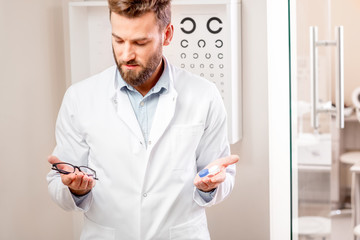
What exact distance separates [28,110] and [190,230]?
2.60ft

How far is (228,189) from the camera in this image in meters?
1.85

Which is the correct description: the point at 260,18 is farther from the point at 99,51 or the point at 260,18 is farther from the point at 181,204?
the point at 181,204

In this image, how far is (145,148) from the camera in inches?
71.1

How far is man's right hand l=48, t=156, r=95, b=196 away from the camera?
65.2 inches

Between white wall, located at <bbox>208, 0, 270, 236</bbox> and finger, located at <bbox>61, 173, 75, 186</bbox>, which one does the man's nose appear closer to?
finger, located at <bbox>61, 173, 75, 186</bbox>

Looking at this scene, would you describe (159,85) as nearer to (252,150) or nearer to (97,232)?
(97,232)

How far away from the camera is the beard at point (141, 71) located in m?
1.76

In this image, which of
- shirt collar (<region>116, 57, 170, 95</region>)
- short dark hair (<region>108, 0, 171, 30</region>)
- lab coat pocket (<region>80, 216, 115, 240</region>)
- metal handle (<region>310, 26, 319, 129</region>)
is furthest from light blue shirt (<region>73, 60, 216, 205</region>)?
metal handle (<region>310, 26, 319, 129</region>)

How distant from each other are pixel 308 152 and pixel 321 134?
0.23 ft

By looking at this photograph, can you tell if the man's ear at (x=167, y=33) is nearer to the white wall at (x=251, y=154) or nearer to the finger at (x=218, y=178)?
the finger at (x=218, y=178)

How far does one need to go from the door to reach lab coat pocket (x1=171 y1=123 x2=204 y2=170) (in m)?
0.30

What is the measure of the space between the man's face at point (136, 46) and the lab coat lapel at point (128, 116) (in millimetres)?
69

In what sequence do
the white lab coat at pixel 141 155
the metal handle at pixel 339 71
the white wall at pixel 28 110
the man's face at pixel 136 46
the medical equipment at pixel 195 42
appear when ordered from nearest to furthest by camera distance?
the metal handle at pixel 339 71 < the man's face at pixel 136 46 < the white lab coat at pixel 141 155 < the white wall at pixel 28 110 < the medical equipment at pixel 195 42

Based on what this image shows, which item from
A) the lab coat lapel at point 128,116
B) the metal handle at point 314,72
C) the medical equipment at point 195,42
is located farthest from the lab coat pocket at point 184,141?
the medical equipment at point 195,42
